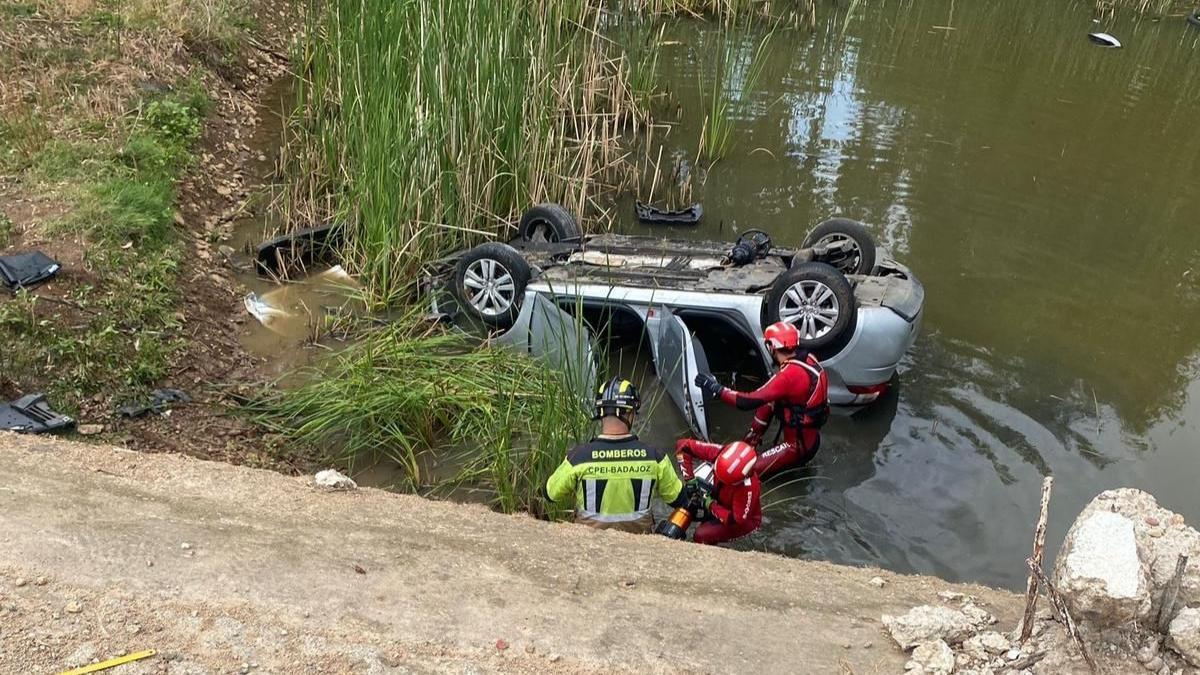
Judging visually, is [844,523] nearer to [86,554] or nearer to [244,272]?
[86,554]

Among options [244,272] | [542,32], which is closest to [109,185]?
[244,272]

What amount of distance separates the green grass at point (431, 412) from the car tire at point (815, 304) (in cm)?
162

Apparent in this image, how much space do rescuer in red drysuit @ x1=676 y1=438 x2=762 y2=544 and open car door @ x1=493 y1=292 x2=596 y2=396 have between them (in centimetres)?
78

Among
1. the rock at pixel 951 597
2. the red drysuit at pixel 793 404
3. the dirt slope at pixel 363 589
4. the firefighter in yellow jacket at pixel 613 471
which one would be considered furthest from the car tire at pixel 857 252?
the rock at pixel 951 597

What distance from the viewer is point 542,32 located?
27.5 ft

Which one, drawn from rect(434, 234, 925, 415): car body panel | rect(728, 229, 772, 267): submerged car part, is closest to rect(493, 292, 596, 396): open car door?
rect(434, 234, 925, 415): car body panel

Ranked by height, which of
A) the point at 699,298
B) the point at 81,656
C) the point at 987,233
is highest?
the point at 699,298

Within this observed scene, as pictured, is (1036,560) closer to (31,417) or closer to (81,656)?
(81,656)

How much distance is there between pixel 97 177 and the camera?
7.90m

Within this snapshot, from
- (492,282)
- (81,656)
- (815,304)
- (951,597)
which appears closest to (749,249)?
(815,304)

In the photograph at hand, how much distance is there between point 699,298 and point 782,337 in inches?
28.7

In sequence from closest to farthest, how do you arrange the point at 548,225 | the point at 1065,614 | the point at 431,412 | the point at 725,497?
the point at 1065,614
the point at 725,497
the point at 431,412
the point at 548,225

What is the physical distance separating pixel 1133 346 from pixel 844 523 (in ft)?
12.0

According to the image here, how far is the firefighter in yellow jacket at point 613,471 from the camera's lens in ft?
16.1
